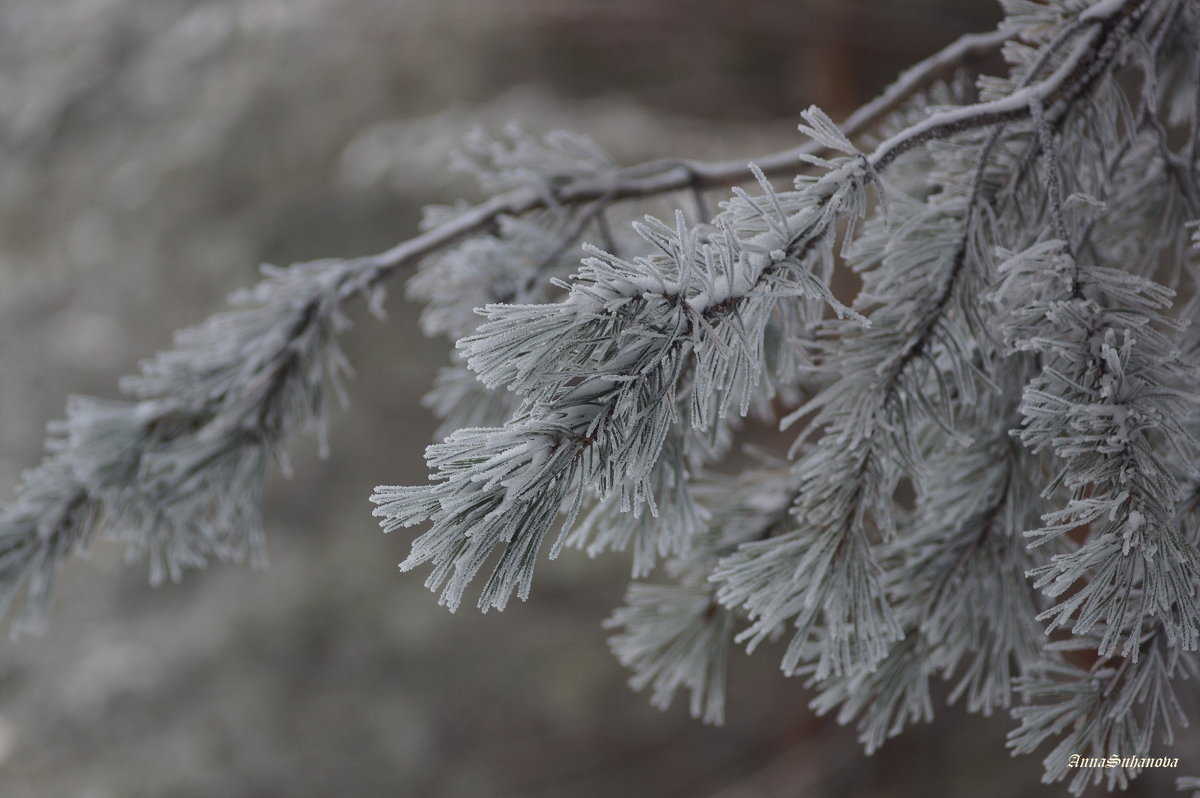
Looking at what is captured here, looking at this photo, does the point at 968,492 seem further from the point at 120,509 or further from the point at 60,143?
the point at 60,143

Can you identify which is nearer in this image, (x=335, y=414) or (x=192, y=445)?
(x=192, y=445)

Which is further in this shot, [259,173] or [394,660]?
[259,173]

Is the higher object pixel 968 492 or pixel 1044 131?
pixel 1044 131

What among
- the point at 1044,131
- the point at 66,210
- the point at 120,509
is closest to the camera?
the point at 1044,131

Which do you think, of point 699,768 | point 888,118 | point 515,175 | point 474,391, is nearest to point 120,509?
point 474,391

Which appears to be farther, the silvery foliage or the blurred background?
the blurred background

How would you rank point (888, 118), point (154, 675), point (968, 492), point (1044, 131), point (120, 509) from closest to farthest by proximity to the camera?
1. point (1044, 131)
2. point (968, 492)
3. point (120, 509)
4. point (888, 118)
5. point (154, 675)

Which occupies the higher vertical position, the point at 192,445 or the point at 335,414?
the point at 335,414

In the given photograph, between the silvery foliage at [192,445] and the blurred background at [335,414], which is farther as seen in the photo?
the blurred background at [335,414]
